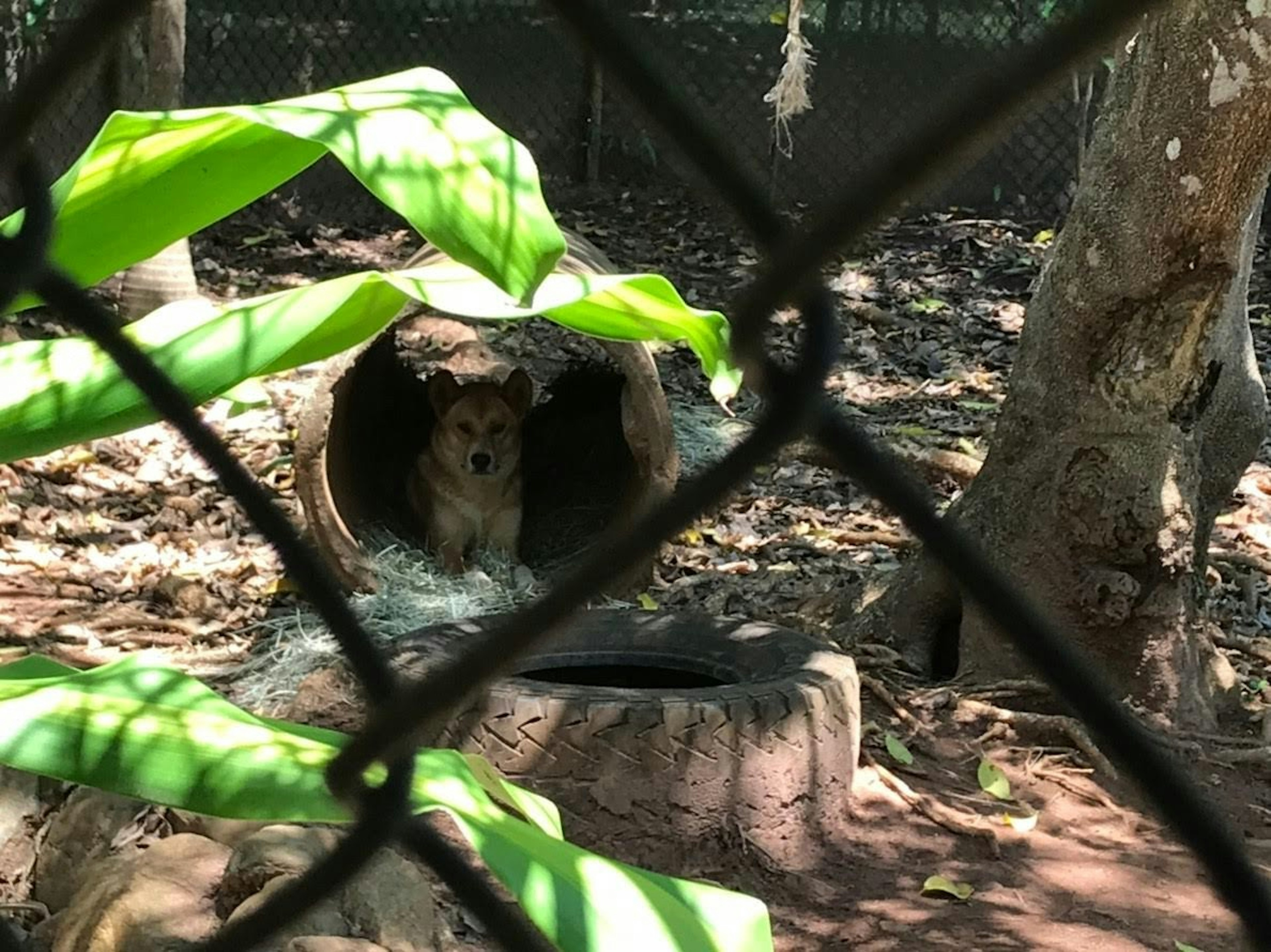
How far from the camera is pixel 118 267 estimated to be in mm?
1441

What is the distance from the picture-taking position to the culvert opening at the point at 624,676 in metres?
4.45

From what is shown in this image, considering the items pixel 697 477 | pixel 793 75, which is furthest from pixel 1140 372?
pixel 697 477

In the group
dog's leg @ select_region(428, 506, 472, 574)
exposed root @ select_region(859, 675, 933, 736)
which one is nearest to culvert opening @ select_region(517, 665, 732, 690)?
exposed root @ select_region(859, 675, 933, 736)

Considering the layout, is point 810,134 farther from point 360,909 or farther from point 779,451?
point 779,451

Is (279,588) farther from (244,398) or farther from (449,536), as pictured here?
(244,398)

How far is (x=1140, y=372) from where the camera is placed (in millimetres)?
4543

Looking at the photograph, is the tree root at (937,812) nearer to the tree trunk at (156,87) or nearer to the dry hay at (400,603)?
the dry hay at (400,603)

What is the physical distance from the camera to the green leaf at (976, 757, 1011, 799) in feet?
14.0

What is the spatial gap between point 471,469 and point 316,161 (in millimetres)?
5420

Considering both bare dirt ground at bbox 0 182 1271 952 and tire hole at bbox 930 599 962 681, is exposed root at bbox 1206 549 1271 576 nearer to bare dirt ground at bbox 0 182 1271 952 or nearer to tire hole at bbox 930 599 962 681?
bare dirt ground at bbox 0 182 1271 952

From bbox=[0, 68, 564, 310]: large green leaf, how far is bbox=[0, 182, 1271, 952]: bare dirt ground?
36cm

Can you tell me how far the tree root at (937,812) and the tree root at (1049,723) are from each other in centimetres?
47

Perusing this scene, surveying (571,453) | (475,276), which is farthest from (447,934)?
(571,453)

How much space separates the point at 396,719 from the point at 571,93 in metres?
11.5
